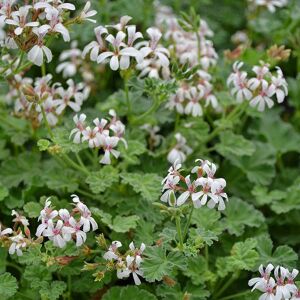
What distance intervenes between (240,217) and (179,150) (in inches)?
19.8

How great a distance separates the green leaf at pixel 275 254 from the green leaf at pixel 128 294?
0.58 meters

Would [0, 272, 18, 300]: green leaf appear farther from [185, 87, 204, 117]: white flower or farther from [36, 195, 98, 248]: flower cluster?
[185, 87, 204, 117]: white flower

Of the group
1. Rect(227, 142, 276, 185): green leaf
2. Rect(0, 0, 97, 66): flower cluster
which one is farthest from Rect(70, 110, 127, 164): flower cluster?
Rect(227, 142, 276, 185): green leaf

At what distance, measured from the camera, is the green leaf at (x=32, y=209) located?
314cm

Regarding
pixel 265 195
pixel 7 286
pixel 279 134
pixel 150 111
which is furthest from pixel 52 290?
pixel 279 134

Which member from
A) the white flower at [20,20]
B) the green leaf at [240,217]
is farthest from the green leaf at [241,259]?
the white flower at [20,20]

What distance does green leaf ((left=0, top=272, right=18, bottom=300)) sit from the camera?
2820 mm

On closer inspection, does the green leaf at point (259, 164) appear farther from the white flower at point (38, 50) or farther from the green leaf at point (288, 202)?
the white flower at point (38, 50)

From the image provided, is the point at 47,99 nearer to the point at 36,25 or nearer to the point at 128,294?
the point at 36,25

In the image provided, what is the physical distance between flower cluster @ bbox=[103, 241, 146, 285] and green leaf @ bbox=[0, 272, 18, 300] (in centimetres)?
42

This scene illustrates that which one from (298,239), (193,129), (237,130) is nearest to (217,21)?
(237,130)

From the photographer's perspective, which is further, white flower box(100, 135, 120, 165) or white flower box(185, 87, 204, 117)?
white flower box(185, 87, 204, 117)

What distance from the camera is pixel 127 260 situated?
9.00 ft

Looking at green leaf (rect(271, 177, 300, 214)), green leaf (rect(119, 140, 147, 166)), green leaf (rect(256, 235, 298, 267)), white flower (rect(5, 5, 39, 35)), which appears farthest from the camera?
green leaf (rect(271, 177, 300, 214))
